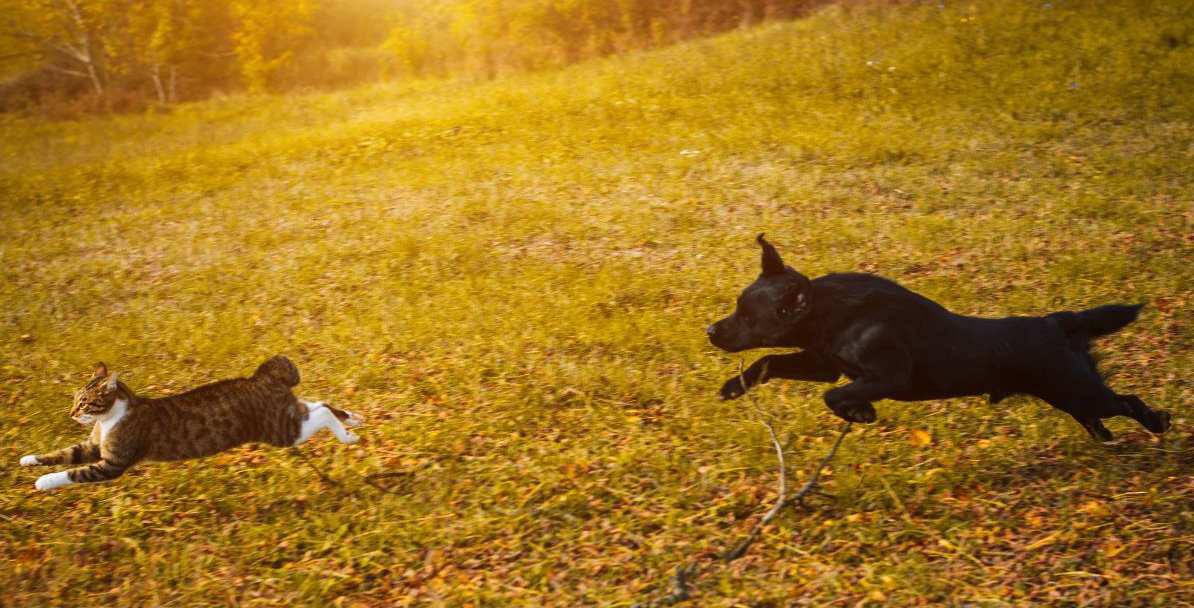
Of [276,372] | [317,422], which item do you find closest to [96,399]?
[276,372]

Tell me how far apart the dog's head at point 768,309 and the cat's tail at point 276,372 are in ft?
9.69

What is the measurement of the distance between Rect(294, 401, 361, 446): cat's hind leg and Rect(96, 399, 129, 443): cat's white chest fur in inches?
43.3

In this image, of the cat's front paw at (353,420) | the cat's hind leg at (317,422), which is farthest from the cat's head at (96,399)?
the cat's front paw at (353,420)

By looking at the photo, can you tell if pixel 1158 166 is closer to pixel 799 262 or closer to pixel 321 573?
pixel 799 262

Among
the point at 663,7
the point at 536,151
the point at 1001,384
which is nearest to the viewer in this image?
the point at 1001,384

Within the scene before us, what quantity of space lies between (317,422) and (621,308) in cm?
345

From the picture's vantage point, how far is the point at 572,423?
660cm

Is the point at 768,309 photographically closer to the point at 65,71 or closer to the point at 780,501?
the point at 780,501

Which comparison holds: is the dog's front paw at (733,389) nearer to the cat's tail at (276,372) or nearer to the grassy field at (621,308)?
the grassy field at (621,308)

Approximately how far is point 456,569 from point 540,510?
691 millimetres

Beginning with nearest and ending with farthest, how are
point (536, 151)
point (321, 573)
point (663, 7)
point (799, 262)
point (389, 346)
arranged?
point (321, 573) < point (389, 346) < point (799, 262) < point (536, 151) < point (663, 7)

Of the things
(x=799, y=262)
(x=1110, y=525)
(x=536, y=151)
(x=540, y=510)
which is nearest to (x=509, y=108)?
(x=536, y=151)

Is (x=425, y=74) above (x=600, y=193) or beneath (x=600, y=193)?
above

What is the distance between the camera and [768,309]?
16.0 feet
